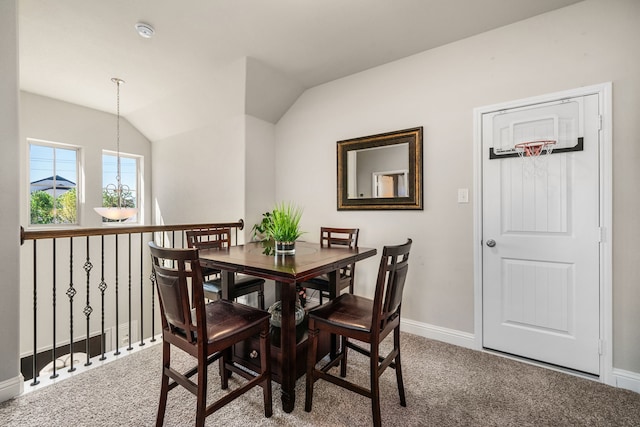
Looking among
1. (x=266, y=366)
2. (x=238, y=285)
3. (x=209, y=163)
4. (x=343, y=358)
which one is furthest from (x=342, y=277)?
(x=209, y=163)

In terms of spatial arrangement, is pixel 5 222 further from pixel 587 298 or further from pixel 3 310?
pixel 587 298

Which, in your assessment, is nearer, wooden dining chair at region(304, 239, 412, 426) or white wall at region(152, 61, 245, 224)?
wooden dining chair at region(304, 239, 412, 426)

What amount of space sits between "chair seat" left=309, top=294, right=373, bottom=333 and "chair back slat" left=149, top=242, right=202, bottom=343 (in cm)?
67

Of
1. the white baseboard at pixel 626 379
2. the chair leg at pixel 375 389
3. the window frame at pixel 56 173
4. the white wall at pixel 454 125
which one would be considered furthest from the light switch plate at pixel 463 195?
the window frame at pixel 56 173

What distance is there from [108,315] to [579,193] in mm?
5756

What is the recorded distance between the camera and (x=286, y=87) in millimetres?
3416

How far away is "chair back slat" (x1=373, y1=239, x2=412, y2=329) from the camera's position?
58.3 inches

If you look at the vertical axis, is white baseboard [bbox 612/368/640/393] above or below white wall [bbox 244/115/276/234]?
below

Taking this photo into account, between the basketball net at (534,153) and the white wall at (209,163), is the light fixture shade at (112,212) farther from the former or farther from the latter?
the basketball net at (534,153)

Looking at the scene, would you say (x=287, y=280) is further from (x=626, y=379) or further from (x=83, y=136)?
(x=83, y=136)

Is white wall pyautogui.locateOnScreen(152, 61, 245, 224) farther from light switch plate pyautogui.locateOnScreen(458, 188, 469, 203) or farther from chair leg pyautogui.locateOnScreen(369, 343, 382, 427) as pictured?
chair leg pyautogui.locateOnScreen(369, 343, 382, 427)

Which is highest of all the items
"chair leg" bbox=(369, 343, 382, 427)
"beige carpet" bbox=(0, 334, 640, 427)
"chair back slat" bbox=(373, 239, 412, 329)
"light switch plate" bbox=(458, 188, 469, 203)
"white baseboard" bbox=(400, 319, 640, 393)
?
"light switch plate" bbox=(458, 188, 469, 203)

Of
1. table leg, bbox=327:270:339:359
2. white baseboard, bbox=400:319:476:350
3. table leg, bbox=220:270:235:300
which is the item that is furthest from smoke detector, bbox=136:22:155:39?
white baseboard, bbox=400:319:476:350

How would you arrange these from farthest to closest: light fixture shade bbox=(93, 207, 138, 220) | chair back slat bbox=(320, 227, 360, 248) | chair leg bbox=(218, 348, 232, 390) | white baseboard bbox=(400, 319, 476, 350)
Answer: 1. light fixture shade bbox=(93, 207, 138, 220)
2. chair back slat bbox=(320, 227, 360, 248)
3. white baseboard bbox=(400, 319, 476, 350)
4. chair leg bbox=(218, 348, 232, 390)
